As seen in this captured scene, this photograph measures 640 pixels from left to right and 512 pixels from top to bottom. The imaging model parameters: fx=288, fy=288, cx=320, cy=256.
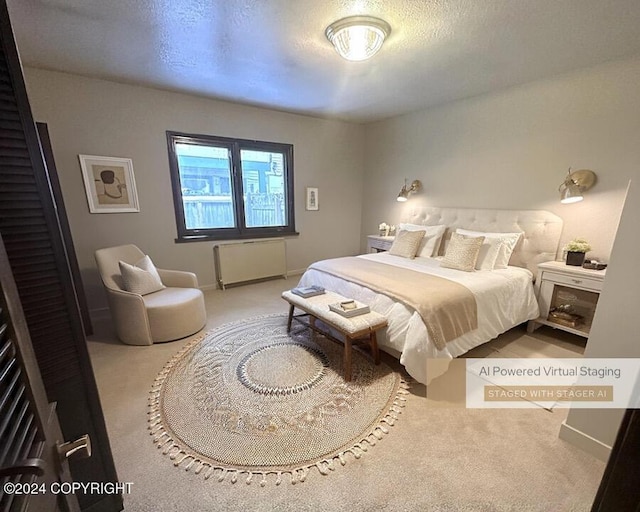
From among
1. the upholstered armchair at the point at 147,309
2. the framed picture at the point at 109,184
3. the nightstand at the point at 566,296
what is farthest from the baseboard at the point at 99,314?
the nightstand at the point at 566,296

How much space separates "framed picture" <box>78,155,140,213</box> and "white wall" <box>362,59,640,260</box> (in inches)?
148

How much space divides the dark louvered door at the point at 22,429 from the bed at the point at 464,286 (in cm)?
186

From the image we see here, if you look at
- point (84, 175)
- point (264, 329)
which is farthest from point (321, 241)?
point (84, 175)

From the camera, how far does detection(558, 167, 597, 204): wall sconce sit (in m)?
2.67

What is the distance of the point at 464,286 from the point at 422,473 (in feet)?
4.84

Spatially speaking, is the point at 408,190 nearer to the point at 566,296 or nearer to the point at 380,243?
the point at 380,243

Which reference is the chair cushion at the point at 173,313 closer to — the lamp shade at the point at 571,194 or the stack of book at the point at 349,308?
the stack of book at the point at 349,308

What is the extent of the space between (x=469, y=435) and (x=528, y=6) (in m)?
2.66

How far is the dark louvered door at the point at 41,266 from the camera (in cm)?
80

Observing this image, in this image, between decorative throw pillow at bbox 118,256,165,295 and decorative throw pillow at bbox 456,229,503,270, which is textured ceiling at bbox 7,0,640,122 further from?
decorative throw pillow at bbox 118,256,165,295

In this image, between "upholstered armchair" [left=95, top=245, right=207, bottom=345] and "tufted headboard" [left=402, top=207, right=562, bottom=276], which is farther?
"tufted headboard" [left=402, top=207, right=562, bottom=276]

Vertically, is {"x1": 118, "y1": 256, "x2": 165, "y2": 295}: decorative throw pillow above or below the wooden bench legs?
above

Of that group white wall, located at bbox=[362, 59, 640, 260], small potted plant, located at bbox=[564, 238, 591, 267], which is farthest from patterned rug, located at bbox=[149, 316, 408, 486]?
white wall, located at bbox=[362, 59, 640, 260]

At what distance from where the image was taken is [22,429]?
585 mm
